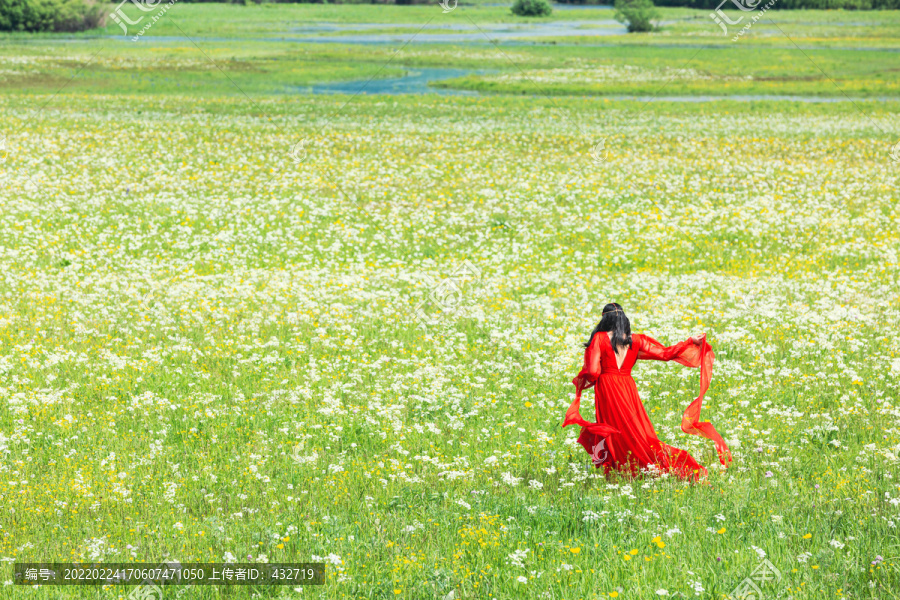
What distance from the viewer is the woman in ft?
28.8

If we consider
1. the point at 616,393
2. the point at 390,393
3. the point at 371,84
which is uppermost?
the point at 371,84

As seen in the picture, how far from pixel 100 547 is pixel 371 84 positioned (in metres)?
63.0

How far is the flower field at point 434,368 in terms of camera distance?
727 centimetres

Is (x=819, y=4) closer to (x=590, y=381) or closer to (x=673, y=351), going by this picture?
(x=673, y=351)

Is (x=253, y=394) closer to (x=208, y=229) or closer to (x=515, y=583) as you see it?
(x=515, y=583)

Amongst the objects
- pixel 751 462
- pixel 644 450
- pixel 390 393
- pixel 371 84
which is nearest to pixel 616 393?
pixel 644 450

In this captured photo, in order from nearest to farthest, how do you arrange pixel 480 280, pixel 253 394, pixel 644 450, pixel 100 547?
pixel 100 547 < pixel 644 450 < pixel 253 394 < pixel 480 280

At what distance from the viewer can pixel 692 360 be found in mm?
9133

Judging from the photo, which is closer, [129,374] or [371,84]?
[129,374]

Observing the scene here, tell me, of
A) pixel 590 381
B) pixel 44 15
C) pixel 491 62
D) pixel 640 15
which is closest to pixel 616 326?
pixel 590 381

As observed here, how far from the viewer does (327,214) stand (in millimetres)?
23125

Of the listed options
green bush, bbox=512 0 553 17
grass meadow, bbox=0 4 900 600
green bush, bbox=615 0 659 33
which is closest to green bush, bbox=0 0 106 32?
green bush, bbox=615 0 659 33

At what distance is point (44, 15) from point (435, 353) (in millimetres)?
123364

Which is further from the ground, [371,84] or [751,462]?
[371,84]
